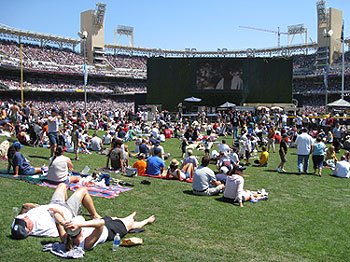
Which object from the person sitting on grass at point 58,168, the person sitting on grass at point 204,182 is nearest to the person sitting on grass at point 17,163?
the person sitting on grass at point 58,168

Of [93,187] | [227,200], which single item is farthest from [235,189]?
[93,187]

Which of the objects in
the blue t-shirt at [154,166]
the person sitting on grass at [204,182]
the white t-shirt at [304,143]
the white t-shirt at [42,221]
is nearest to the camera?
the white t-shirt at [42,221]

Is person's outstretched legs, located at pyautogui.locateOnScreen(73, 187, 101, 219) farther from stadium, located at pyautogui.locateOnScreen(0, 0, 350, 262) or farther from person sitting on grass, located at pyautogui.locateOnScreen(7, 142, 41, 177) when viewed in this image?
person sitting on grass, located at pyautogui.locateOnScreen(7, 142, 41, 177)

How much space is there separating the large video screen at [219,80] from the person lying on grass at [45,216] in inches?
1255

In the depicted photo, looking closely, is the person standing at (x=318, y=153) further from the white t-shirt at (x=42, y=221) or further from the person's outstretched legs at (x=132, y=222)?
the white t-shirt at (x=42, y=221)

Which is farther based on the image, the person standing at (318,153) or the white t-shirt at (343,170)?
the white t-shirt at (343,170)

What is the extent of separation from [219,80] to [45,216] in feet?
106

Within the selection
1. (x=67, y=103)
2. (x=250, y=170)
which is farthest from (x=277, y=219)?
(x=67, y=103)

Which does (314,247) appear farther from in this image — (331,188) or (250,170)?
(250,170)

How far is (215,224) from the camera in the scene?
6.57m

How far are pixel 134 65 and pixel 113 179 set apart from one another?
66121 mm

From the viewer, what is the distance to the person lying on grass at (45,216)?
5160 mm

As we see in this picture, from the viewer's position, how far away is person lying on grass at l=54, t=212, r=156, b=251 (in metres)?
4.77

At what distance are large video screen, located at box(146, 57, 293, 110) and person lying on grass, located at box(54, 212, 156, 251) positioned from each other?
105 ft
